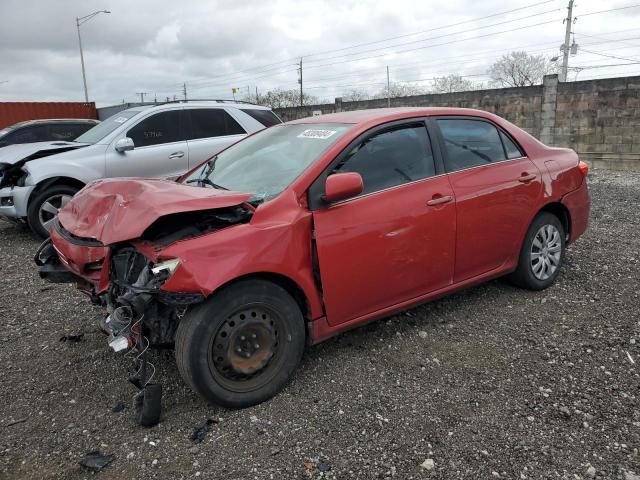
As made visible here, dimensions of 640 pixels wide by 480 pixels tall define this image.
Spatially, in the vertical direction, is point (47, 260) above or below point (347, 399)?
above

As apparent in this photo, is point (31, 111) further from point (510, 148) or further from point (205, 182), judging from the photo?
point (510, 148)

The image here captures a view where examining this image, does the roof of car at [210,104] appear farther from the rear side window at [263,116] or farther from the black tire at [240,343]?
the black tire at [240,343]

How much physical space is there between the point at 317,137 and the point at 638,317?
2.84 metres

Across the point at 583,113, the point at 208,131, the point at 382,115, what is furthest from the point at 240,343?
the point at 583,113

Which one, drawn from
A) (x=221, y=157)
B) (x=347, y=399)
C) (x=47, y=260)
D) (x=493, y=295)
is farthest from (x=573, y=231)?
(x=47, y=260)

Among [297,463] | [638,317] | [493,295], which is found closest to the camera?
[297,463]

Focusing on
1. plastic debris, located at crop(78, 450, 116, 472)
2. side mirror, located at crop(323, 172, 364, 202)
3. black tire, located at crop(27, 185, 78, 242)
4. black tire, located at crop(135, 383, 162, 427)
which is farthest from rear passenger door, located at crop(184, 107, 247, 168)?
plastic debris, located at crop(78, 450, 116, 472)

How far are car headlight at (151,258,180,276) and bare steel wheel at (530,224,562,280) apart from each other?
304 centimetres

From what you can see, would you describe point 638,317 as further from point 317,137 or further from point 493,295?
point 317,137

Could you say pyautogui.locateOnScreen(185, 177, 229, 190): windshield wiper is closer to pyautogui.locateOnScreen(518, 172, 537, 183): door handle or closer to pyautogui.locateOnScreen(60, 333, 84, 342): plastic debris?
pyautogui.locateOnScreen(60, 333, 84, 342): plastic debris

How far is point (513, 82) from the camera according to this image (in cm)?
5106

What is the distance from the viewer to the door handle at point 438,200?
3502 millimetres

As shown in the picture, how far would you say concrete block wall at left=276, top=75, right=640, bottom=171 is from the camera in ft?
48.5

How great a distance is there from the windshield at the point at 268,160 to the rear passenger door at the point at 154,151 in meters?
3.27
